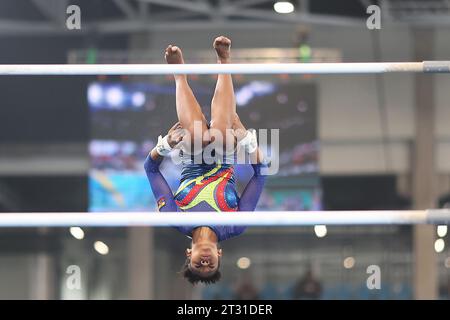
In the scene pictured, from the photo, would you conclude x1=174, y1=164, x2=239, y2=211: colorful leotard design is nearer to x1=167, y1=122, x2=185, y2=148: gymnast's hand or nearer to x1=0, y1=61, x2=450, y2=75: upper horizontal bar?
x1=167, y1=122, x2=185, y2=148: gymnast's hand

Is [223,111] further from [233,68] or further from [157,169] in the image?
[233,68]

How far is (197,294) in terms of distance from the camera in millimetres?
8680

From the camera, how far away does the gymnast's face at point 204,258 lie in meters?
3.63

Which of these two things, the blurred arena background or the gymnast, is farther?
the blurred arena background

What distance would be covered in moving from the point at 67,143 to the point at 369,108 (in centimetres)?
293

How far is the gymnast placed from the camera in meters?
3.65

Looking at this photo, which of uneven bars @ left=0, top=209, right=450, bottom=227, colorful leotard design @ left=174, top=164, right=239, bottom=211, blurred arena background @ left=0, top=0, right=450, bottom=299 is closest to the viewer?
uneven bars @ left=0, top=209, right=450, bottom=227

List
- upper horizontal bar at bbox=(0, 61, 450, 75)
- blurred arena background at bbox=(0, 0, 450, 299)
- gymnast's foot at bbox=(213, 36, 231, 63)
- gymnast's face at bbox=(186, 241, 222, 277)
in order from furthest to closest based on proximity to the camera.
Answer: blurred arena background at bbox=(0, 0, 450, 299)
gymnast's face at bbox=(186, 241, 222, 277)
gymnast's foot at bbox=(213, 36, 231, 63)
upper horizontal bar at bbox=(0, 61, 450, 75)

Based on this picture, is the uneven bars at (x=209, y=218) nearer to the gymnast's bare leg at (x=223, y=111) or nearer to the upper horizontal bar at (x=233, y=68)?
the upper horizontal bar at (x=233, y=68)

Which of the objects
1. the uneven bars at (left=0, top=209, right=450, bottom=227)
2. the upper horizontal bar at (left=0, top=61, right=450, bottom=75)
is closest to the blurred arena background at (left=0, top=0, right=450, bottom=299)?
the upper horizontal bar at (left=0, top=61, right=450, bottom=75)

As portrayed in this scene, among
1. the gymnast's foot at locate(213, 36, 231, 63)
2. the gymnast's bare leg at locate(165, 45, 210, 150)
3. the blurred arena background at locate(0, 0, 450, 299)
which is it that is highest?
the blurred arena background at locate(0, 0, 450, 299)

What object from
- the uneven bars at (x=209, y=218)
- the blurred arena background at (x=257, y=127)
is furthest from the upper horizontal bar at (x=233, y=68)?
the blurred arena background at (x=257, y=127)
